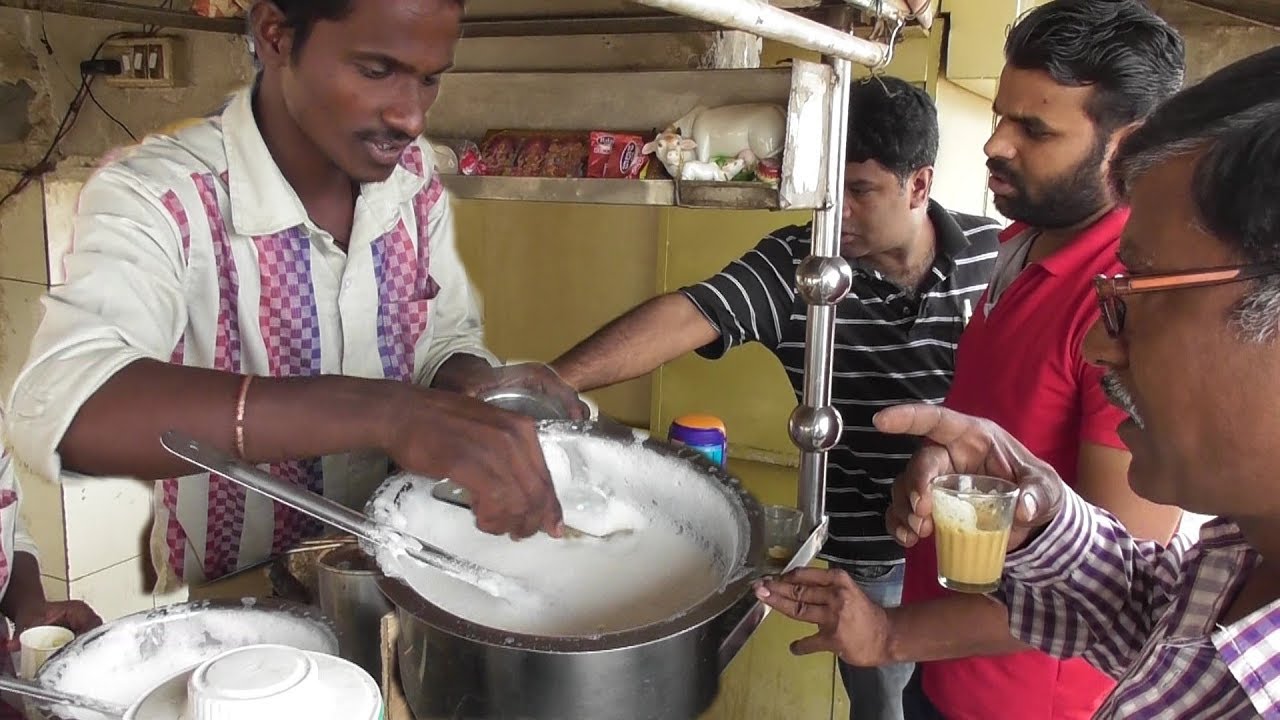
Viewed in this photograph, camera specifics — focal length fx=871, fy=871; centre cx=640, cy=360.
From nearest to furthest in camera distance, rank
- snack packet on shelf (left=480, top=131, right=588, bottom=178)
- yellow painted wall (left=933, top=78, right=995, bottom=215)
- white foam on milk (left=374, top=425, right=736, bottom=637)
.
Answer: white foam on milk (left=374, top=425, right=736, bottom=637), snack packet on shelf (left=480, top=131, right=588, bottom=178), yellow painted wall (left=933, top=78, right=995, bottom=215)

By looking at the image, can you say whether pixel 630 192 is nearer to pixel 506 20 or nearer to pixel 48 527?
pixel 506 20

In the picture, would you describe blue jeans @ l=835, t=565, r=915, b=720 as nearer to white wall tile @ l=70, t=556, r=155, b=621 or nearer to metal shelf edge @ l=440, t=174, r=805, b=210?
metal shelf edge @ l=440, t=174, r=805, b=210

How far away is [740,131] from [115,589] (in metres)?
1.05

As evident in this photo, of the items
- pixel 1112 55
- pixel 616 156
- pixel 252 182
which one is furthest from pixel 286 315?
pixel 1112 55

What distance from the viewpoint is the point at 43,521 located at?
3.90ft

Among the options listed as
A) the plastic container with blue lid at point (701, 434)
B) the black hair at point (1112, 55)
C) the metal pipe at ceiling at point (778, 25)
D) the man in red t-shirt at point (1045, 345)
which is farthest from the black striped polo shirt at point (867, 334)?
the metal pipe at ceiling at point (778, 25)

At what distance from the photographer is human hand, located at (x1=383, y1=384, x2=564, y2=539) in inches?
35.1

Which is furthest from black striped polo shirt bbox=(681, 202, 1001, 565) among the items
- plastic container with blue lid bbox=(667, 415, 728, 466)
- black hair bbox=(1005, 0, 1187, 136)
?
black hair bbox=(1005, 0, 1187, 136)

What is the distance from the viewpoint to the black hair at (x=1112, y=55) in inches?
58.1

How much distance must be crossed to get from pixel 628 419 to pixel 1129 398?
8.22 feet

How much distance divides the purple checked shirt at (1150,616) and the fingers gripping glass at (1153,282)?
0.27 meters

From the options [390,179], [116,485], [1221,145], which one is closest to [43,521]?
[116,485]

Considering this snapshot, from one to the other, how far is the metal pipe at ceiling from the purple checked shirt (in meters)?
0.65

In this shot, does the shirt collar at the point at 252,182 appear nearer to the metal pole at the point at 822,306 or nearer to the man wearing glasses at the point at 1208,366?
the metal pole at the point at 822,306
